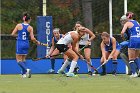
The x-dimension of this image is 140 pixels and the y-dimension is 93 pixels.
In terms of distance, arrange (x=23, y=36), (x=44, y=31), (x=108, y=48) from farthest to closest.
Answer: (x=44, y=31) < (x=108, y=48) < (x=23, y=36)

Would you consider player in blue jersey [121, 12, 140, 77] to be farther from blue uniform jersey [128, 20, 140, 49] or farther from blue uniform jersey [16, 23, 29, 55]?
→ blue uniform jersey [16, 23, 29, 55]

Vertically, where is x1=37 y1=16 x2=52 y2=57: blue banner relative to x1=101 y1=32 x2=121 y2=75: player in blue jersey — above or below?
above

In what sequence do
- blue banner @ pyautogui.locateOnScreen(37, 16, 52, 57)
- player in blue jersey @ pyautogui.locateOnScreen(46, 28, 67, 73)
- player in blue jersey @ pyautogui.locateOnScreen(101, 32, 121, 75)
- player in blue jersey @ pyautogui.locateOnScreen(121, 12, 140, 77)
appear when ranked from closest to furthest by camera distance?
player in blue jersey @ pyautogui.locateOnScreen(121, 12, 140, 77)
player in blue jersey @ pyautogui.locateOnScreen(101, 32, 121, 75)
player in blue jersey @ pyautogui.locateOnScreen(46, 28, 67, 73)
blue banner @ pyautogui.locateOnScreen(37, 16, 52, 57)

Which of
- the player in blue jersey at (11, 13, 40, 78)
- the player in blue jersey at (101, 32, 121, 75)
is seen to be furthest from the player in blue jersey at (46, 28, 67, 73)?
the player in blue jersey at (11, 13, 40, 78)

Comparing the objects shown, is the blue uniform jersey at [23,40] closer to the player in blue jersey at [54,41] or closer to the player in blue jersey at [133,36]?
the player in blue jersey at [54,41]

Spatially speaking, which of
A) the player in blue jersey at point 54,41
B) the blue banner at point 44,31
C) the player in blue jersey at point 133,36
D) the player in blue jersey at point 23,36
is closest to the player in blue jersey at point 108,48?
the player in blue jersey at point 54,41

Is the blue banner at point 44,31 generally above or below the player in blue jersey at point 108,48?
above

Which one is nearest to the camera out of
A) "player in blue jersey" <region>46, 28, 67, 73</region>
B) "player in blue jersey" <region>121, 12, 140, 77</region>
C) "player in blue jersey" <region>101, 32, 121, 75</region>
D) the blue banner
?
"player in blue jersey" <region>121, 12, 140, 77</region>

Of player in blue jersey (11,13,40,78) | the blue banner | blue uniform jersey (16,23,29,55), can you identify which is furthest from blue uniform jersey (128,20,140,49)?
the blue banner

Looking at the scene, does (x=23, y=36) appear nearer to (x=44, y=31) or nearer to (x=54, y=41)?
(x=54, y=41)

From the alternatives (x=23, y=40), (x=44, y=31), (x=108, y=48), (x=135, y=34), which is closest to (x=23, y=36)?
(x=23, y=40)

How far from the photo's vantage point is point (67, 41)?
1752 centimetres

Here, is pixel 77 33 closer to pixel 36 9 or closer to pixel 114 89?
pixel 114 89

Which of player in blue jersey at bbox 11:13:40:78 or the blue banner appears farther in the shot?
the blue banner
